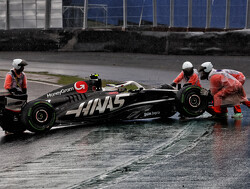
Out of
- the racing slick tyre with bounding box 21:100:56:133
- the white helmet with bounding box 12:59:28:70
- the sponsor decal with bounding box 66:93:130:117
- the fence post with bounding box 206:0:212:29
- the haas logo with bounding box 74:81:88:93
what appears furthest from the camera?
the fence post with bounding box 206:0:212:29

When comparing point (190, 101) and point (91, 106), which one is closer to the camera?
point (91, 106)

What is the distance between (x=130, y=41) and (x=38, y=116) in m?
13.3

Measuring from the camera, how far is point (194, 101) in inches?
408

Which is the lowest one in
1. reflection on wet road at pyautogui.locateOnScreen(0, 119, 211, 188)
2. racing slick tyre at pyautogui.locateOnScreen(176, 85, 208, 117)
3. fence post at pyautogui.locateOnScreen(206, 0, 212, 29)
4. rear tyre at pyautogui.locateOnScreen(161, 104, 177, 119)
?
reflection on wet road at pyautogui.locateOnScreen(0, 119, 211, 188)

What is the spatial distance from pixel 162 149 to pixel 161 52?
1378 cm

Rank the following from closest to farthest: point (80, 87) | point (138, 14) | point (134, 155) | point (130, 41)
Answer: point (134, 155) < point (80, 87) < point (130, 41) < point (138, 14)

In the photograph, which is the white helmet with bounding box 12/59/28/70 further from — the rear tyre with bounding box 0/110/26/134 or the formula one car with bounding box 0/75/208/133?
the rear tyre with bounding box 0/110/26/134

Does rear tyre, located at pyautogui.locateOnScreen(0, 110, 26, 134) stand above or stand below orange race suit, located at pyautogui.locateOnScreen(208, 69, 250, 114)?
below

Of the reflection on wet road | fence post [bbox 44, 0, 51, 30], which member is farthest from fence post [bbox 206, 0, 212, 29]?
the reflection on wet road

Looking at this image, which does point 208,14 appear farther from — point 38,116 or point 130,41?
point 38,116

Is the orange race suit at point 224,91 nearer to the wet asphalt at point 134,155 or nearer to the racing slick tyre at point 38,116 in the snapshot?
the wet asphalt at point 134,155

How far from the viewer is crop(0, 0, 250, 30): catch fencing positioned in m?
22.9

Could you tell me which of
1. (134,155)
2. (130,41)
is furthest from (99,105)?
(130,41)

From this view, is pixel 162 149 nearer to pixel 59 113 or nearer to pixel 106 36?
pixel 59 113
